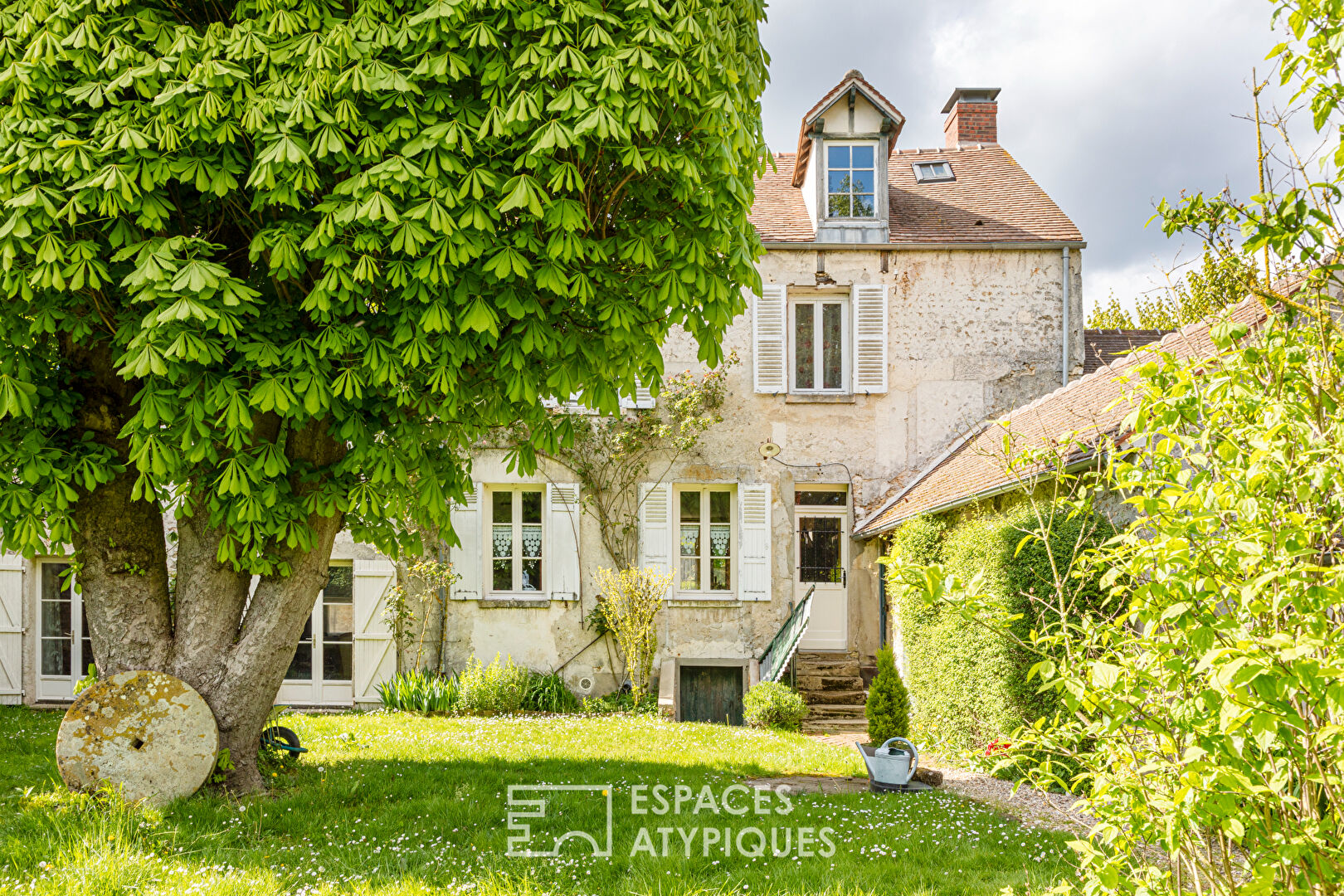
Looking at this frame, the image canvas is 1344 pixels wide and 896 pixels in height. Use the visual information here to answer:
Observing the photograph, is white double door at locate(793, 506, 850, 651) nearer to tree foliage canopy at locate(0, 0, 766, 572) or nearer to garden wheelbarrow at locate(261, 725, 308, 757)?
garden wheelbarrow at locate(261, 725, 308, 757)

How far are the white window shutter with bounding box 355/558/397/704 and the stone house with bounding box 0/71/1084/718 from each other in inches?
0.9

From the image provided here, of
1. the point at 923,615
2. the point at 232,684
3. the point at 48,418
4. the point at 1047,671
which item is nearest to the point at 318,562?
the point at 232,684

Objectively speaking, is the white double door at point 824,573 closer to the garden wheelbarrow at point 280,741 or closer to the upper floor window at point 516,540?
the upper floor window at point 516,540

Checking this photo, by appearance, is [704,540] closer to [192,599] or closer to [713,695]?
[713,695]

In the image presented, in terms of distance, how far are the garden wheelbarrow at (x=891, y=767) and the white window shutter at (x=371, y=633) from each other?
7.03 m

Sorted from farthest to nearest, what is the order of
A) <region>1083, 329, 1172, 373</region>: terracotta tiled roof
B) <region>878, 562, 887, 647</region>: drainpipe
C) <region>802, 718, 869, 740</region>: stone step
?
<region>1083, 329, 1172, 373</region>: terracotta tiled roof
<region>878, 562, 887, 647</region>: drainpipe
<region>802, 718, 869, 740</region>: stone step

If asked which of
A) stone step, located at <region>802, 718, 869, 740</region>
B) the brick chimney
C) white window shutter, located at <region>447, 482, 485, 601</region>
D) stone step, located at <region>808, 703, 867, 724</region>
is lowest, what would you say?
stone step, located at <region>802, 718, 869, 740</region>

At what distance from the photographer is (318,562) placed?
5.82 metres

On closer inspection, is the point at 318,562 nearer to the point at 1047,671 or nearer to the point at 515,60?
the point at 515,60

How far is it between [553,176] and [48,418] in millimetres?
3548

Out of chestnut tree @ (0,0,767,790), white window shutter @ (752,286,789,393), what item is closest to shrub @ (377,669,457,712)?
chestnut tree @ (0,0,767,790)

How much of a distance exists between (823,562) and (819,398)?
229 cm

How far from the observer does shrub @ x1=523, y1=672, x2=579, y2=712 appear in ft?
36.2

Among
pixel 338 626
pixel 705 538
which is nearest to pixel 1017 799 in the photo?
pixel 705 538
